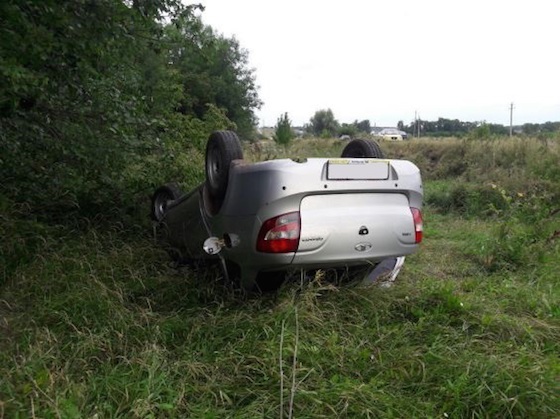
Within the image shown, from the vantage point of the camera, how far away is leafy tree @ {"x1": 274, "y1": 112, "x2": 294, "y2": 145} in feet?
83.8

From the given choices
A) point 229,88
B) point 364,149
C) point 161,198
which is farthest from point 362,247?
point 229,88

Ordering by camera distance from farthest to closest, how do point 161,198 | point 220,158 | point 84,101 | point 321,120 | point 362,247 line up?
point 321,120 < point 161,198 < point 84,101 < point 220,158 < point 362,247

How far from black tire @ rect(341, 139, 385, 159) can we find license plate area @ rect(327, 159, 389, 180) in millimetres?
653

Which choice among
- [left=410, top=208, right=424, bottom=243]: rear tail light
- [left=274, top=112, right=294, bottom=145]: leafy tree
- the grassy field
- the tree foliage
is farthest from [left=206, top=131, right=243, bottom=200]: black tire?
[left=274, top=112, right=294, bottom=145]: leafy tree

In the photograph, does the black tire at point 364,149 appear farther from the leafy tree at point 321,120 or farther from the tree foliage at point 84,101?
the leafy tree at point 321,120

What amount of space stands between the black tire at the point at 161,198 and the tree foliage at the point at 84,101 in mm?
333

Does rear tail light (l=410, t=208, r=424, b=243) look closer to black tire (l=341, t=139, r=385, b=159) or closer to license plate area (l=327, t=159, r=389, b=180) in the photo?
license plate area (l=327, t=159, r=389, b=180)

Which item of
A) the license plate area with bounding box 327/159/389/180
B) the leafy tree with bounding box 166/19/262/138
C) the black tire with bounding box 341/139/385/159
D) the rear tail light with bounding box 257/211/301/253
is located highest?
the leafy tree with bounding box 166/19/262/138

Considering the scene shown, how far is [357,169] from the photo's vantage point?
128 inches

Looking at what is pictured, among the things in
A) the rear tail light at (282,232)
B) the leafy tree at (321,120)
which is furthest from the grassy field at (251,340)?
the leafy tree at (321,120)

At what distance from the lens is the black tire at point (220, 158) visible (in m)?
3.50

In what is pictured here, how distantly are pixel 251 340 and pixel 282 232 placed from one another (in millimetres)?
669

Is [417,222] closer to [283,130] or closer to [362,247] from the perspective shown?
[362,247]

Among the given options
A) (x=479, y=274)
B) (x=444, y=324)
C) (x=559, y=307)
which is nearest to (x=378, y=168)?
(x=444, y=324)
